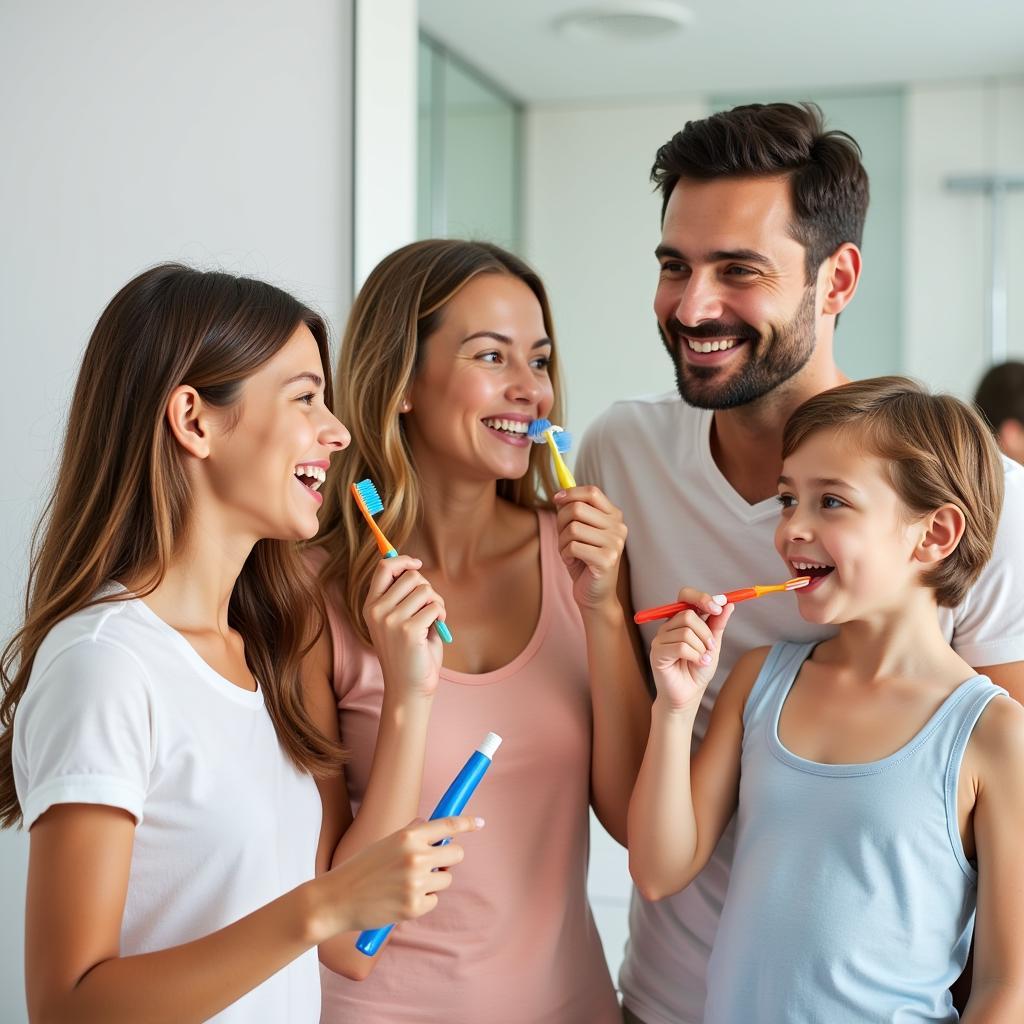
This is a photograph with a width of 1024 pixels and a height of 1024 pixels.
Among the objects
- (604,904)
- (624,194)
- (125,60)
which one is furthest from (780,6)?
(604,904)

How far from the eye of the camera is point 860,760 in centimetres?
112

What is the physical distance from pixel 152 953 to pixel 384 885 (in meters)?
0.17

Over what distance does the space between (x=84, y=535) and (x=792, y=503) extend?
2.13ft

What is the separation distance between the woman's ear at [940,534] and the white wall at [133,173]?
1.22m

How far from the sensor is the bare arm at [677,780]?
3.71 feet

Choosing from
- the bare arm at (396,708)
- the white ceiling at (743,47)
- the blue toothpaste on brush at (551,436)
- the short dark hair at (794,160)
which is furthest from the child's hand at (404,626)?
the white ceiling at (743,47)

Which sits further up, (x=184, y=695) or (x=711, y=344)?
(x=711, y=344)

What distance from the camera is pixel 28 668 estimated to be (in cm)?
100

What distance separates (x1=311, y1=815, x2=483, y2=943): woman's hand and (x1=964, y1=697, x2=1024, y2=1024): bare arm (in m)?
0.47

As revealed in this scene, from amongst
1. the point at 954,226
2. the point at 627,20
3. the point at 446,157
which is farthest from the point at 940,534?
the point at 954,226

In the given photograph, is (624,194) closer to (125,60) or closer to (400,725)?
(125,60)

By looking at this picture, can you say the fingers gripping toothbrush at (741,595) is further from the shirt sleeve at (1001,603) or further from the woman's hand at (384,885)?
the woman's hand at (384,885)

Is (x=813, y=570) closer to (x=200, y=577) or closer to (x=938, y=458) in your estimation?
(x=938, y=458)

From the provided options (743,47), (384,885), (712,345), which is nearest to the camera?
(384,885)
